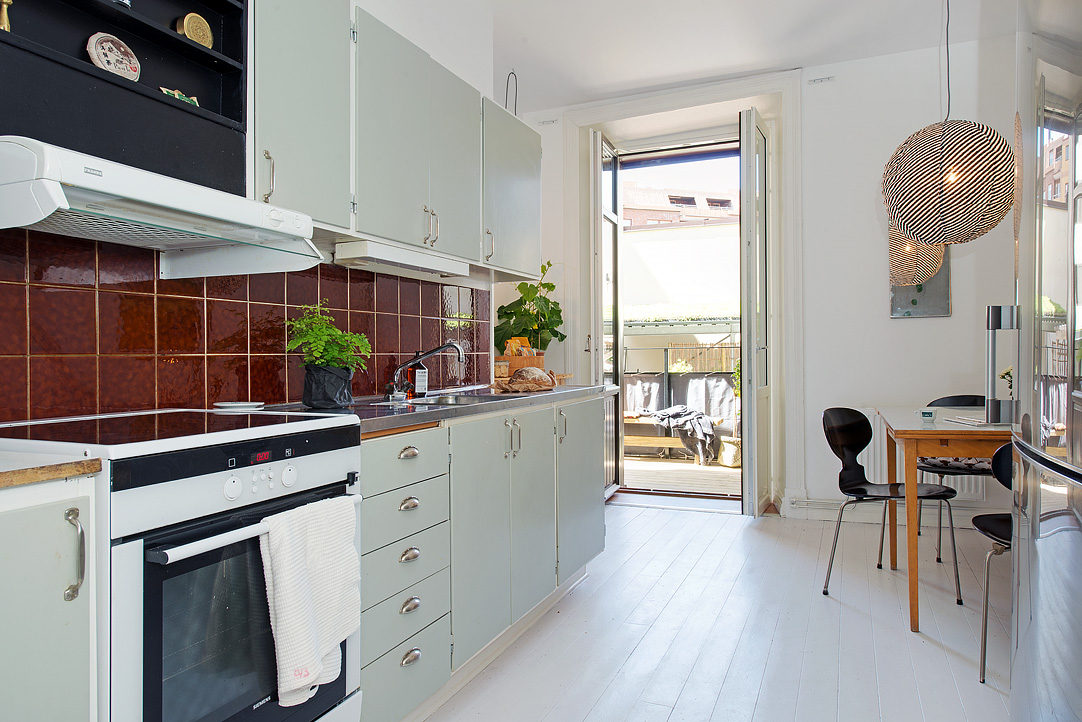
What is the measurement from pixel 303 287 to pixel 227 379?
44cm

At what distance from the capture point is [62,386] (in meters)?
1.68

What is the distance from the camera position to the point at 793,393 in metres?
4.67

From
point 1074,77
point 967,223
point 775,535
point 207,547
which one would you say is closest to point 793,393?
point 775,535

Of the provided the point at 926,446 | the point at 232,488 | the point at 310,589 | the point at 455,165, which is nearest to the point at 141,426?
the point at 232,488

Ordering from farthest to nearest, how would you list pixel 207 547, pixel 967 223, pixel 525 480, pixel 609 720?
pixel 967 223
pixel 525 480
pixel 609 720
pixel 207 547

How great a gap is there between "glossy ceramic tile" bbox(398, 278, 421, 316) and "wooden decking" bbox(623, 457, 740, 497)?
3.12 meters

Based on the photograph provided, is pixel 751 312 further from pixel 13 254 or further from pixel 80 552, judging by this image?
pixel 80 552

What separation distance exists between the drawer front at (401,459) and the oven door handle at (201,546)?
418 mm

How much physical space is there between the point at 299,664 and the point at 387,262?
55.7 inches

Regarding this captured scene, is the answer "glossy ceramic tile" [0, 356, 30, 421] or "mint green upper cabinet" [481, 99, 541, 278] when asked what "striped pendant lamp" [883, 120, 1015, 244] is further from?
"glossy ceramic tile" [0, 356, 30, 421]

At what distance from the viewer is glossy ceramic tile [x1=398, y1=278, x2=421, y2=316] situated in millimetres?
2955

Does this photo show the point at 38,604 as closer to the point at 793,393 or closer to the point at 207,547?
the point at 207,547

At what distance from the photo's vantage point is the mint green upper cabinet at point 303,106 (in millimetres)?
1928

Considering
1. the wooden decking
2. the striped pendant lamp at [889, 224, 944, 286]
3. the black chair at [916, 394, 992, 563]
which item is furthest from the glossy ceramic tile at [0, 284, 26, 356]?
the wooden decking
